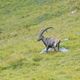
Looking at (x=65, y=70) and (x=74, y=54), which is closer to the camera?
(x=65, y=70)

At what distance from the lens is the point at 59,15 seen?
200 feet

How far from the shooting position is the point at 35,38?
45844 mm

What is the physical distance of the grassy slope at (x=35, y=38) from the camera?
2680 cm

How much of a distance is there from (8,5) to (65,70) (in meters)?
52.6

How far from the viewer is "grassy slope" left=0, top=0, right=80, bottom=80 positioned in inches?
1055

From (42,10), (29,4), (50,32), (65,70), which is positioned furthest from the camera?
(29,4)

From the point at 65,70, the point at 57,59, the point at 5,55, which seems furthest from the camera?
the point at 5,55

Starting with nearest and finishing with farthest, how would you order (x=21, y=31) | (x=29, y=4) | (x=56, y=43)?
(x=56, y=43) < (x=21, y=31) < (x=29, y=4)

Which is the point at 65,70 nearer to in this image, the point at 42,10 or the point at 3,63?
the point at 3,63

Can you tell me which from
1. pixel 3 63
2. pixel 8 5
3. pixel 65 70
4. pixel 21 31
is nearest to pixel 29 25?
pixel 21 31

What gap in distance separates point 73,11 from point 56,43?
94.9 ft

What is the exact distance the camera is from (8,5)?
77.9m

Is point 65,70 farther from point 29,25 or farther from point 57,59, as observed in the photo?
point 29,25

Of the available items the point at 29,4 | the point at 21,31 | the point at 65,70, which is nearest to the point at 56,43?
the point at 65,70
